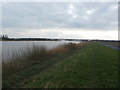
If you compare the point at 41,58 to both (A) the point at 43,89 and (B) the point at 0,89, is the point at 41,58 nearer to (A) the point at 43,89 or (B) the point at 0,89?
(B) the point at 0,89

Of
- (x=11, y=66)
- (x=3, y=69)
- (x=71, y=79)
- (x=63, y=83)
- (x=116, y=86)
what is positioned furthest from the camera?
(x=11, y=66)

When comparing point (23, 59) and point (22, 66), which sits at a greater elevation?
point (23, 59)

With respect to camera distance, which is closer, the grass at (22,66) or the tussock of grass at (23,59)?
the grass at (22,66)

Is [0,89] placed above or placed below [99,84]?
below

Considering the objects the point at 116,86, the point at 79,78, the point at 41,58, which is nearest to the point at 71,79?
the point at 79,78

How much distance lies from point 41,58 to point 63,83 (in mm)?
12144

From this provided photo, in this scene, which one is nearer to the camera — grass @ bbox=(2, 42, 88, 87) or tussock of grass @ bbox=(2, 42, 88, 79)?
grass @ bbox=(2, 42, 88, 87)

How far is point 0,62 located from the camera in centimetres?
1287

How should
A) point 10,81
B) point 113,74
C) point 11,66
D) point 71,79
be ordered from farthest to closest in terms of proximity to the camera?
1. point 11,66
2. point 10,81
3. point 113,74
4. point 71,79

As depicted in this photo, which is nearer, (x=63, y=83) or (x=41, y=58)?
(x=63, y=83)

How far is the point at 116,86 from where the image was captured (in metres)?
6.59

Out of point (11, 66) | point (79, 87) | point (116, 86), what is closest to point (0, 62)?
point (11, 66)

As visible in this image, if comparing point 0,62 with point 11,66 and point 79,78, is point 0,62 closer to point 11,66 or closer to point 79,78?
point 11,66

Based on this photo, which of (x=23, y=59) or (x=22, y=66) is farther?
(x=23, y=59)
